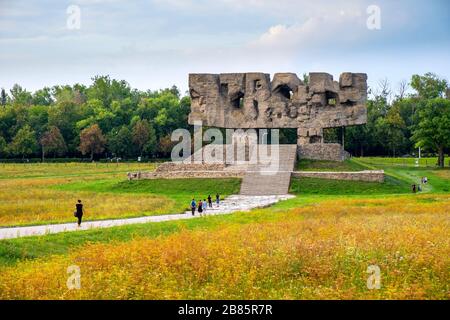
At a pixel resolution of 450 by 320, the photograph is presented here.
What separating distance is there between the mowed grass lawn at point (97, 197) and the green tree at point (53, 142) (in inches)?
1316

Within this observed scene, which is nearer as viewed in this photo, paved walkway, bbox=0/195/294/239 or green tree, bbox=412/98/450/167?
paved walkway, bbox=0/195/294/239

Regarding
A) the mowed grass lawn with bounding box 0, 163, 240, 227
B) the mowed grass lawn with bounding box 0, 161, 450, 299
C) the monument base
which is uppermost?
the monument base

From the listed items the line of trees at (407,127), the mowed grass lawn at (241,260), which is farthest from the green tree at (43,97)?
the mowed grass lawn at (241,260)

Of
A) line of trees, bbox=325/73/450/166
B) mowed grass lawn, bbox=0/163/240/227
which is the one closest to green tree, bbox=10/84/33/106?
line of trees, bbox=325/73/450/166

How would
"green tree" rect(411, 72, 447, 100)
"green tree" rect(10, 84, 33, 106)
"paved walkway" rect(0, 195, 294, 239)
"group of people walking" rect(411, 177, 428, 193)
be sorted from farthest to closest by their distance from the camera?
1. "green tree" rect(10, 84, 33, 106)
2. "green tree" rect(411, 72, 447, 100)
3. "group of people walking" rect(411, 177, 428, 193)
4. "paved walkway" rect(0, 195, 294, 239)

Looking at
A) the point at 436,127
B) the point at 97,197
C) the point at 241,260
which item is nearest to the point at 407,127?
the point at 436,127

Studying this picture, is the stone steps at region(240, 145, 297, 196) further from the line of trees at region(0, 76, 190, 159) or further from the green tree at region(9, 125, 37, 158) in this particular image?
the green tree at region(9, 125, 37, 158)

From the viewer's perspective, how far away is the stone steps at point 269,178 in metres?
41.0

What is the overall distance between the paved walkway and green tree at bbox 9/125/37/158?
2064 inches

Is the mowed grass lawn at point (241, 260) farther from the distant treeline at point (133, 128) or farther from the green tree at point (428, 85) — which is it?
the green tree at point (428, 85)

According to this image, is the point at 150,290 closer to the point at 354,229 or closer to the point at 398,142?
the point at 354,229

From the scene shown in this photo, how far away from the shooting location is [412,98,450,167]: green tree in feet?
195

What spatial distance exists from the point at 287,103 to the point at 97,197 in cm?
1683

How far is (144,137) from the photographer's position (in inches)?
3268
